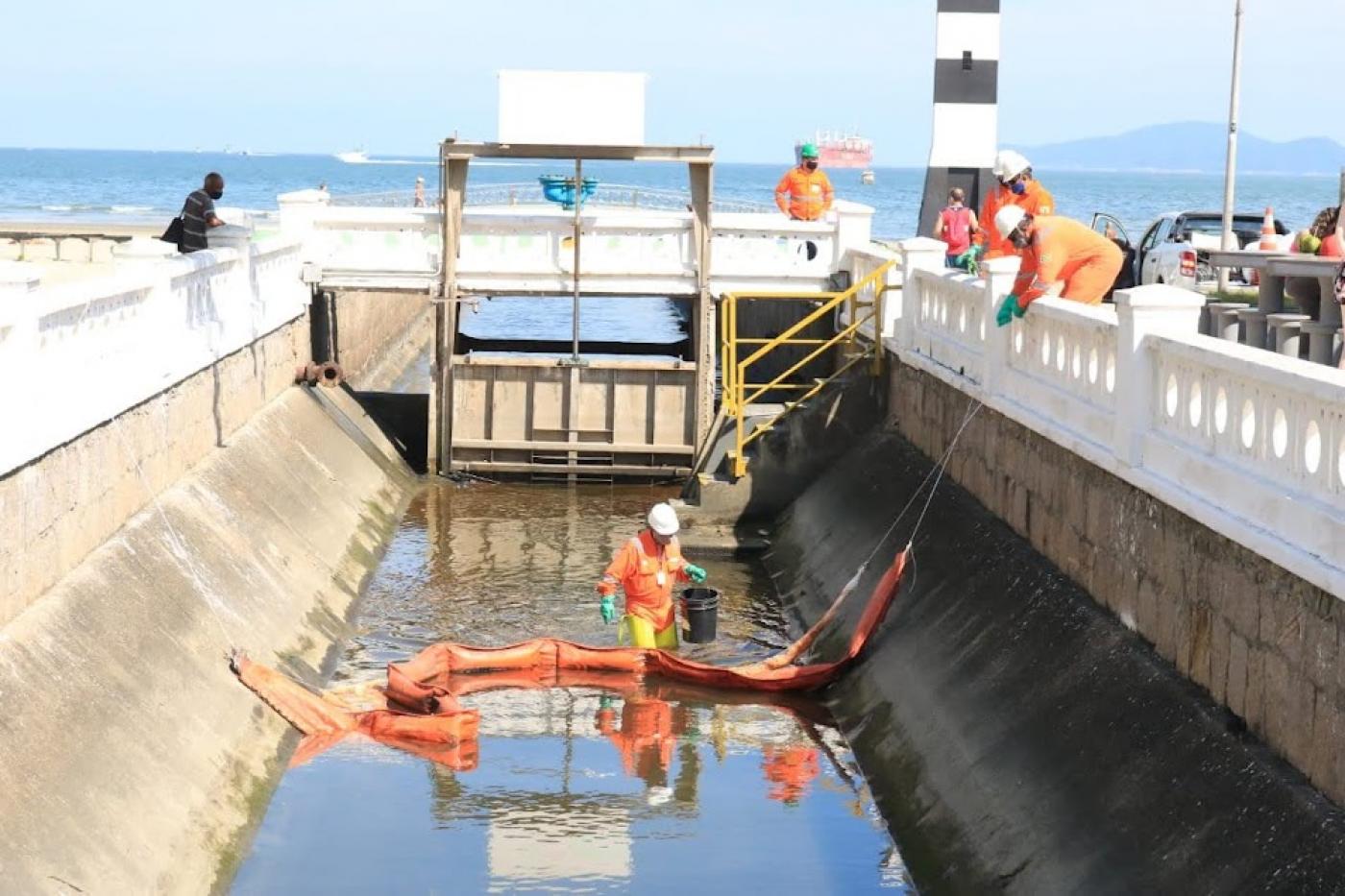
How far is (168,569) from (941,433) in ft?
Answer: 23.1

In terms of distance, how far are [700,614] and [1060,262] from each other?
165 inches

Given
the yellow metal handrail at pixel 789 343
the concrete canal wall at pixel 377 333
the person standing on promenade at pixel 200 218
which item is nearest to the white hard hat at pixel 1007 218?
the yellow metal handrail at pixel 789 343

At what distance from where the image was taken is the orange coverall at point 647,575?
597 inches

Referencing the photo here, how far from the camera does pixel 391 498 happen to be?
22.2m

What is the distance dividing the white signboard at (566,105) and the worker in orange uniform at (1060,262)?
9.50 metres

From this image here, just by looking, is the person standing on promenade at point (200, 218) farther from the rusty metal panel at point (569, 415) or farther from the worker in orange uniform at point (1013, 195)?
the worker in orange uniform at point (1013, 195)

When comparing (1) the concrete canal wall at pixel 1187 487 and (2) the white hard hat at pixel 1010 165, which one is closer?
(1) the concrete canal wall at pixel 1187 487

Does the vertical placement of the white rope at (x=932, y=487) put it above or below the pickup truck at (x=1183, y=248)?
below

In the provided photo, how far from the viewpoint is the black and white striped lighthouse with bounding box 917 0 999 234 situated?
28078mm

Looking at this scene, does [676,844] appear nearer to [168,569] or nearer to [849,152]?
[168,569]

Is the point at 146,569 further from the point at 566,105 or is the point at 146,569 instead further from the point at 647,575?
the point at 566,105


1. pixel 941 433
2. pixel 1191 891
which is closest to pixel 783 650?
pixel 941 433

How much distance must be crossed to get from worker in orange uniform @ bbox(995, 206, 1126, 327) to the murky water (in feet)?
11.4

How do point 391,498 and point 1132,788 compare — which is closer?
point 1132,788
